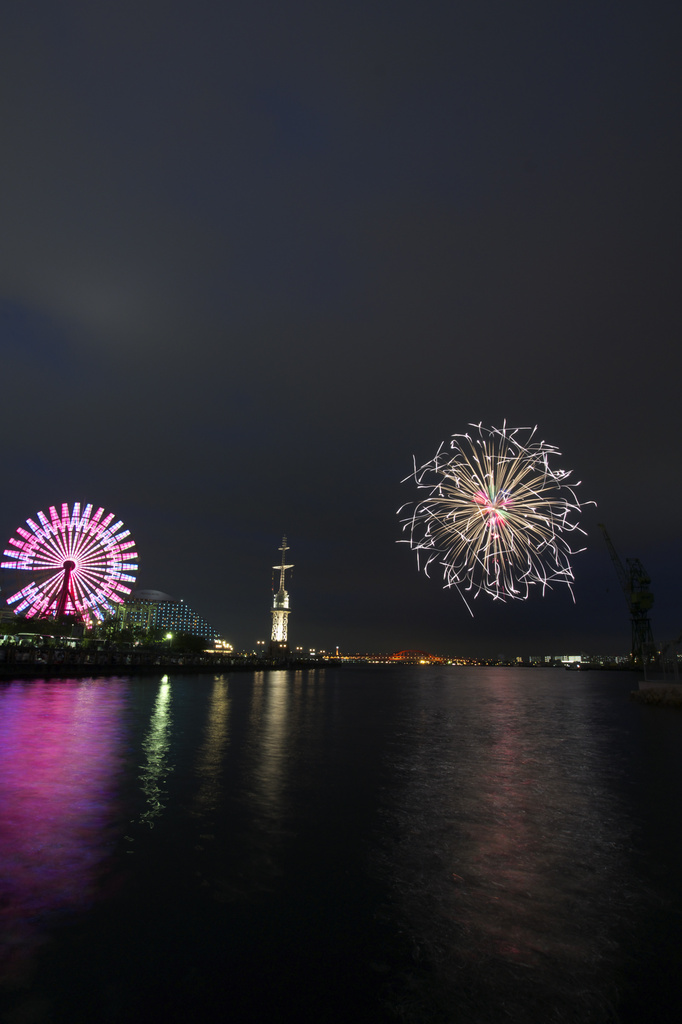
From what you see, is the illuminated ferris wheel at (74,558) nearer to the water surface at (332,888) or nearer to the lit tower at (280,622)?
the water surface at (332,888)

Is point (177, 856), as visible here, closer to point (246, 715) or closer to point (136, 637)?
point (246, 715)

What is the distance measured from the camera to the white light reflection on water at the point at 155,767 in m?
11.9

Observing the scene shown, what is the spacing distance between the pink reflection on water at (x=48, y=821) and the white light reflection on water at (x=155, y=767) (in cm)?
75

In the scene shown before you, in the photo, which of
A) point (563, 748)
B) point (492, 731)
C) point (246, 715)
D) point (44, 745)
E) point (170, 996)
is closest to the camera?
point (170, 996)

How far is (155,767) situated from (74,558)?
66.6 m

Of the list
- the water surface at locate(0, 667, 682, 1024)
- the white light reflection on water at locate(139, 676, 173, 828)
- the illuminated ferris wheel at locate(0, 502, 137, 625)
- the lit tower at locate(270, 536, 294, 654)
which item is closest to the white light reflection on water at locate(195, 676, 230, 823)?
the water surface at locate(0, 667, 682, 1024)

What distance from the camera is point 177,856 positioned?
9352 mm

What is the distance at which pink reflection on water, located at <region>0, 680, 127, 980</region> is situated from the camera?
22.8 feet

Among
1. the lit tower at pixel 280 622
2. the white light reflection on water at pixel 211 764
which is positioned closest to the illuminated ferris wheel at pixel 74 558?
the white light reflection on water at pixel 211 764

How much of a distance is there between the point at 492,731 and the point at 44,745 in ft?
64.5

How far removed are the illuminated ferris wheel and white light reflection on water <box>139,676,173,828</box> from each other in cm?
5314

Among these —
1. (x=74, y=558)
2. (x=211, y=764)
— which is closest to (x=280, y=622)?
(x=74, y=558)

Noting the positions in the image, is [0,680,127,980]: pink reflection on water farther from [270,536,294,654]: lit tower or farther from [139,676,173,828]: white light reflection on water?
[270,536,294,654]: lit tower

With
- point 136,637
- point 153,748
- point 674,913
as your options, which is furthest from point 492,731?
point 136,637
